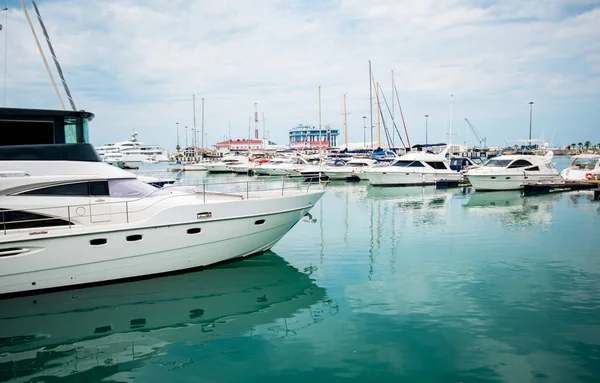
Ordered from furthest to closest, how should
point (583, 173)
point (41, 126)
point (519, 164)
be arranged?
point (583, 173) < point (519, 164) < point (41, 126)

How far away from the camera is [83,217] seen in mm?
10898

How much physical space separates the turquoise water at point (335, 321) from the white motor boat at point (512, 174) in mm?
20187

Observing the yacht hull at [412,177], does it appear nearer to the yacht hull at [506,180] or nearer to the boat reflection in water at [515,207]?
the yacht hull at [506,180]

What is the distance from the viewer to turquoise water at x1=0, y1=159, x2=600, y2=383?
23.5 feet

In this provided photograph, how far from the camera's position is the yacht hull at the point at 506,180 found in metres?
35.6

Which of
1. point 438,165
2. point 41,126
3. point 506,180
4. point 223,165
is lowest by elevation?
point 506,180

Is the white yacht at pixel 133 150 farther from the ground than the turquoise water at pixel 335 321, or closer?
farther from the ground

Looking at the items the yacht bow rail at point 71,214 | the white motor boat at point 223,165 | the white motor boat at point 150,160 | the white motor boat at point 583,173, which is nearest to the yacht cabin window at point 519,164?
the white motor boat at point 583,173

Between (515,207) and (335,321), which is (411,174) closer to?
(515,207)

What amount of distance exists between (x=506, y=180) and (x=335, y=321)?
31.0 m

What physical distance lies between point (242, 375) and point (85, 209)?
20.7ft

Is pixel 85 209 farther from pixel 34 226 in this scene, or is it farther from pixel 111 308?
pixel 111 308

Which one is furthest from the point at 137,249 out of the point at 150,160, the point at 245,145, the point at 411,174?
the point at 245,145

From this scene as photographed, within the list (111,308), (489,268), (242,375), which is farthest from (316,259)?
(242,375)
